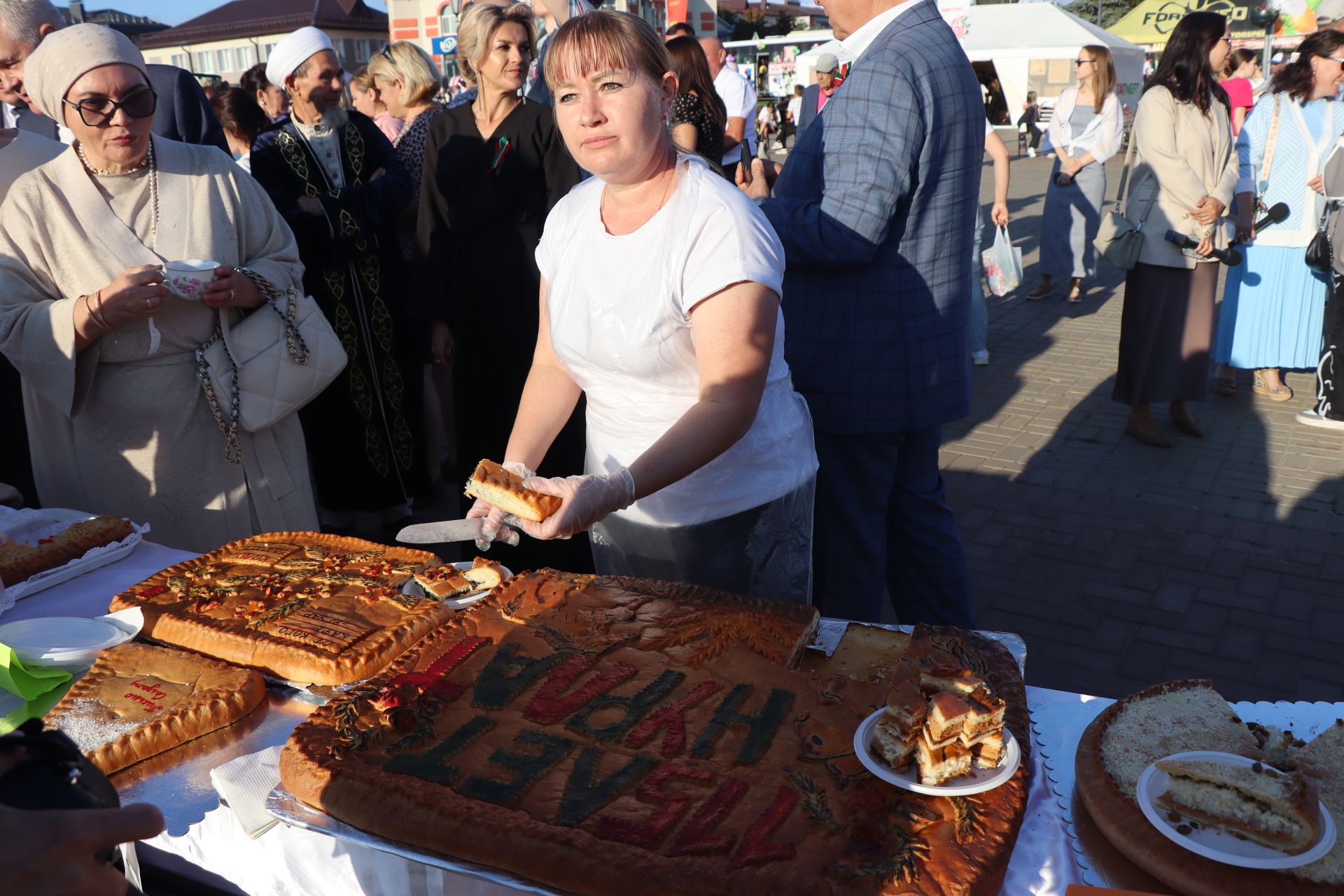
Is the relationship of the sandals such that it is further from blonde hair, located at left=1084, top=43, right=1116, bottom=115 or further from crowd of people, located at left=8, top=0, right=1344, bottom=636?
blonde hair, located at left=1084, top=43, right=1116, bottom=115

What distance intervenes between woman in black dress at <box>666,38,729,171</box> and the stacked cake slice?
329 cm

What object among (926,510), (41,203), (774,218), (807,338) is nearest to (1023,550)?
(926,510)

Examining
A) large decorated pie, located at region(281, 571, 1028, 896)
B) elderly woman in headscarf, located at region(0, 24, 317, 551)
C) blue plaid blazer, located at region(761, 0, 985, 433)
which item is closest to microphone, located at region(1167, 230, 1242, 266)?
blue plaid blazer, located at region(761, 0, 985, 433)

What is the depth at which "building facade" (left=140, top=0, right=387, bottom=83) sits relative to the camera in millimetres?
37281

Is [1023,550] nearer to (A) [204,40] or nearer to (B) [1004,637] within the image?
(B) [1004,637]

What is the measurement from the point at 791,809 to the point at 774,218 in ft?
6.49

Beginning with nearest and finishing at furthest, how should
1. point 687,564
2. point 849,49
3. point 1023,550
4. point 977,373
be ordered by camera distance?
point 687,564 → point 849,49 → point 1023,550 → point 977,373

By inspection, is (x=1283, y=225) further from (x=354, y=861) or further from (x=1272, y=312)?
(x=354, y=861)

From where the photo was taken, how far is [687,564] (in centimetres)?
254

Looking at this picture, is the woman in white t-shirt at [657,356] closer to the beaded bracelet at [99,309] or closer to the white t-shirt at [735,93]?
the beaded bracelet at [99,309]

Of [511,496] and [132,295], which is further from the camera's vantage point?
[132,295]

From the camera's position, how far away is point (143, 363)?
305 centimetres

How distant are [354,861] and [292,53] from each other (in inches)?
166

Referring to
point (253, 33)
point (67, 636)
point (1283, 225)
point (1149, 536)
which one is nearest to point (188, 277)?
point (67, 636)
